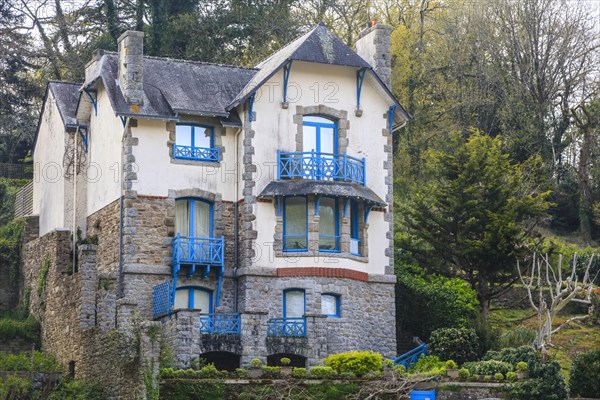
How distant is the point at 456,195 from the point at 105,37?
18.1 metres

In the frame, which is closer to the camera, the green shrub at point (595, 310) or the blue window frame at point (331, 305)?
the blue window frame at point (331, 305)

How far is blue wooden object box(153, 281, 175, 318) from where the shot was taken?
33919 millimetres

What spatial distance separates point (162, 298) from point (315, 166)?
5.73m

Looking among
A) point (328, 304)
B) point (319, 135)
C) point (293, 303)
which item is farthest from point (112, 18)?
point (328, 304)

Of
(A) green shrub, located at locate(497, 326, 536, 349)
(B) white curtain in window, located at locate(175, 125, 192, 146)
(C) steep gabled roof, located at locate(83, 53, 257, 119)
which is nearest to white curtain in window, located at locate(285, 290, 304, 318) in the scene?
(B) white curtain in window, located at locate(175, 125, 192, 146)

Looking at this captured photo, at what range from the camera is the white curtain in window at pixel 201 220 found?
36.1 meters

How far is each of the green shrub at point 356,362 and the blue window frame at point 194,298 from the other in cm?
448

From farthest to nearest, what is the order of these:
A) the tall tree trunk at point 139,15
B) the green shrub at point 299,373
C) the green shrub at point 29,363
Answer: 1. the tall tree trunk at point 139,15
2. the green shrub at point 29,363
3. the green shrub at point 299,373

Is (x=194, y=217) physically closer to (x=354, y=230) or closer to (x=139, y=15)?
(x=354, y=230)

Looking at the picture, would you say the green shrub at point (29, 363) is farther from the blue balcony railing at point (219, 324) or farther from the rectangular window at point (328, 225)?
the rectangular window at point (328, 225)

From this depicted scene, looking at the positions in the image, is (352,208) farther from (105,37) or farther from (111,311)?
(105,37)

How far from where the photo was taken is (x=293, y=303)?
3553 cm

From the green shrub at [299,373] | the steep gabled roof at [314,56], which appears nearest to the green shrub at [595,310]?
the steep gabled roof at [314,56]

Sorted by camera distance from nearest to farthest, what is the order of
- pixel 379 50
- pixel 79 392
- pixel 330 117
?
pixel 79 392 < pixel 330 117 < pixel 379 50
